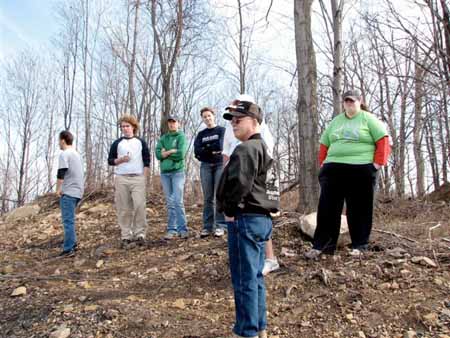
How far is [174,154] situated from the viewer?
550cm

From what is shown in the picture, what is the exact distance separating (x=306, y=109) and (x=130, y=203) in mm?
2826

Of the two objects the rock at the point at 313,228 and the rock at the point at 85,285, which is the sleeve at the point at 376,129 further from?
the rock at the point at 85,285

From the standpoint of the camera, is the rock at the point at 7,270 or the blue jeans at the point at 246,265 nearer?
the blue jeans at the point at 246,265

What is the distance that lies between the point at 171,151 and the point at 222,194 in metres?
2.99

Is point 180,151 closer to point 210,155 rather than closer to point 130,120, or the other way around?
point 210,155

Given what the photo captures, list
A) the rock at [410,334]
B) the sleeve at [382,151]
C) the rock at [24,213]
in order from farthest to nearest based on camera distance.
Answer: the rock at [24,213] → the sleeve at [382,151] → the rock at [410,334]

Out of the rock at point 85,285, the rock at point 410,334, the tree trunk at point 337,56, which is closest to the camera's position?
the rock at point 410,334

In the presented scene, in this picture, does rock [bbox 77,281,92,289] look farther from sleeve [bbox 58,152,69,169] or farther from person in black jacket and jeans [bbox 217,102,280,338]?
person in black jacket and jeans [bbox 217,102,280,338]

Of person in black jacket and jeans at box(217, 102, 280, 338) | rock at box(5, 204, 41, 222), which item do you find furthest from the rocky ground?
rock at box(5, 204, 41, 222)

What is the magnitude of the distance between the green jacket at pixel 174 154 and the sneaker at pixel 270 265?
218 centimetres

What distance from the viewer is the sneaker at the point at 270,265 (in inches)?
149

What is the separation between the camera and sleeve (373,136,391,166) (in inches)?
148

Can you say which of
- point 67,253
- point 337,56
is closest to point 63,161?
point 67,253

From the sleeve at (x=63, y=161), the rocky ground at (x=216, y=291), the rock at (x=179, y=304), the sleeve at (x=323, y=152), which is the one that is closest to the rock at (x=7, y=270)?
the rocky ground at (x=216, y=291)
